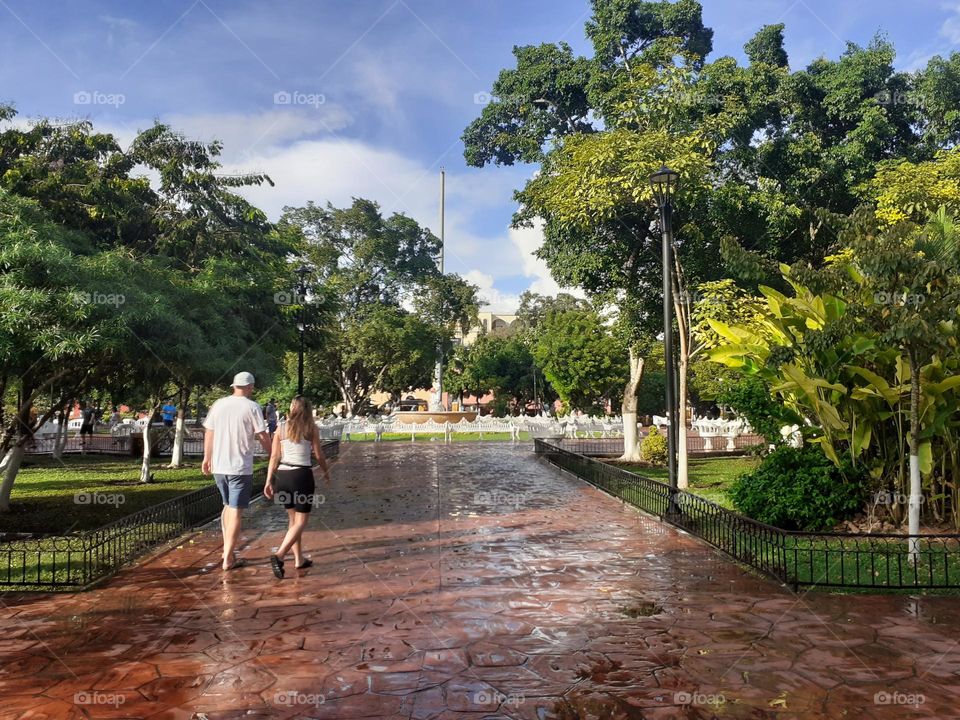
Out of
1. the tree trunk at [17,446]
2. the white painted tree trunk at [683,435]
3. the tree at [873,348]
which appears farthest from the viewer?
the white painted tree trunk at [683,435]

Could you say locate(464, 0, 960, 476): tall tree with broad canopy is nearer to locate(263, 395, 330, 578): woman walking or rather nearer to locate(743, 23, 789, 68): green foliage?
locate(743, 23, 789, 68): green foliage

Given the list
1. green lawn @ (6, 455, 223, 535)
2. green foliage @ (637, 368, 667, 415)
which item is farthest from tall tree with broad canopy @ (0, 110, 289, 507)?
green foliage @ (637, 368, 667, 415)

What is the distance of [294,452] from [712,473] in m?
13.0

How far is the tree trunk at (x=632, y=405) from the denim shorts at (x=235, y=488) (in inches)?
521

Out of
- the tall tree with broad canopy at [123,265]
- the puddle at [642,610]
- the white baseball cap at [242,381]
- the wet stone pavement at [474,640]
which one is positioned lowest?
the wet stone pavement at [474,640]

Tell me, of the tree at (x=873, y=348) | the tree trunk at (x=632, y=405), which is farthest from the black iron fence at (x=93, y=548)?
the tree trunk at (x=632, y=405)

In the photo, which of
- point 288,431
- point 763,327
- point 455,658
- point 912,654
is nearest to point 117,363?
point 288,431

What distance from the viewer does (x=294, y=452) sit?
7293 millimetres

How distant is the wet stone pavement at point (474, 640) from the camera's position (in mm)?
4203

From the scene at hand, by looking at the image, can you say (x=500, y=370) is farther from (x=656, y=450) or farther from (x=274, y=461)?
(x=274, y=461)

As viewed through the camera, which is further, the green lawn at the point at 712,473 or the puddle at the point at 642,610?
the green lawn at the point at 712,473

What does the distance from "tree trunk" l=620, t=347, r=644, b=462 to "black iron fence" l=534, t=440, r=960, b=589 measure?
802 cm

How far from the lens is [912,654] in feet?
16.3

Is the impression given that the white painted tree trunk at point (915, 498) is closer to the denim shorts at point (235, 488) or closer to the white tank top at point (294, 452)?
the white tank top at point (294, 452)
